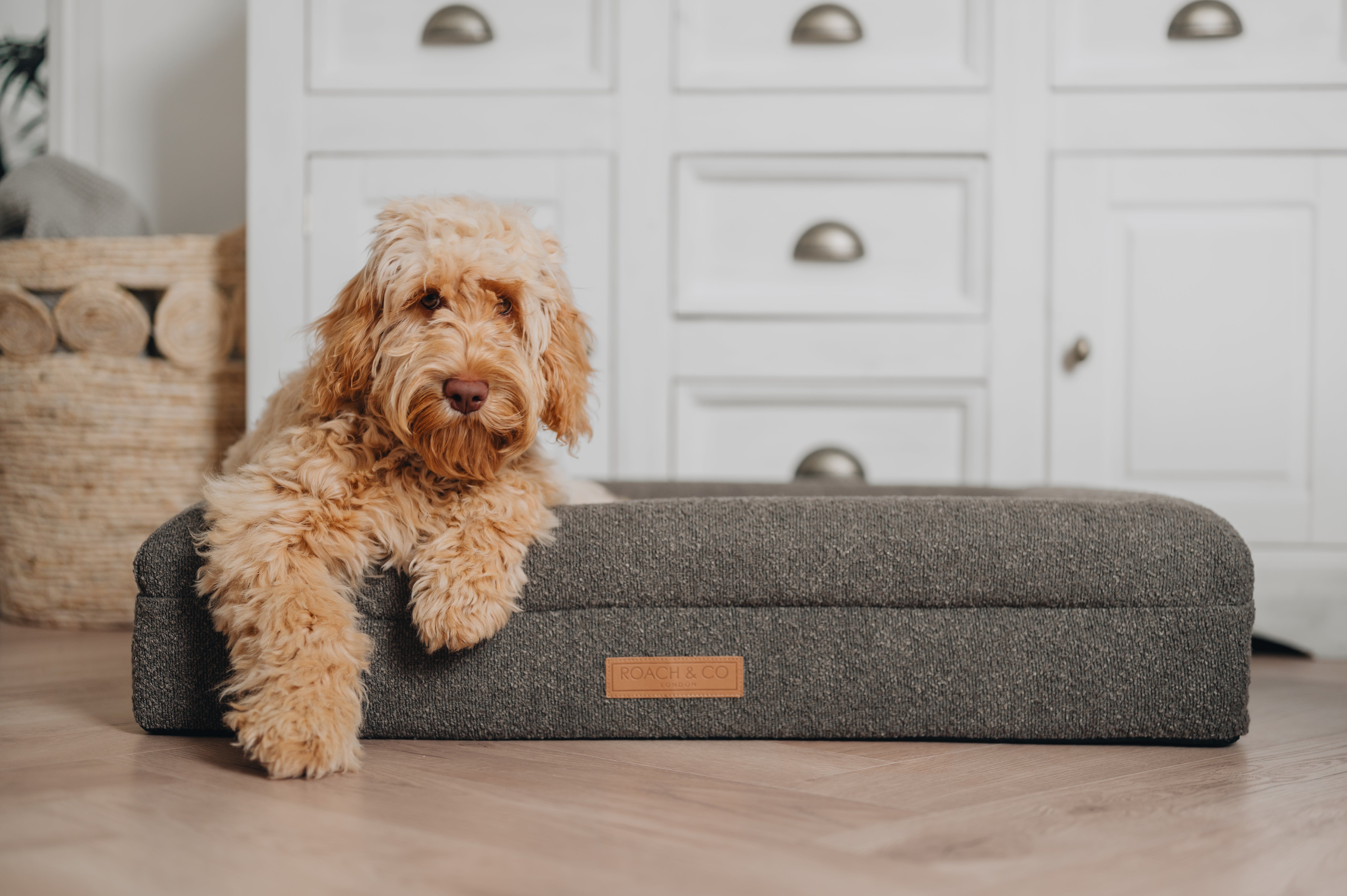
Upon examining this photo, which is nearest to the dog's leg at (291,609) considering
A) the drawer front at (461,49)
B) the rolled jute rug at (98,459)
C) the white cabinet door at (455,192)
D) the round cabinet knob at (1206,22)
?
the white cabinet door at (455,192)

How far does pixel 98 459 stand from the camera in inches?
93.5

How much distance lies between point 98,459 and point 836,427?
158 cm

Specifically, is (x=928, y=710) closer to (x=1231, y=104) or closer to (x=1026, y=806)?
(x=1026, y=806)

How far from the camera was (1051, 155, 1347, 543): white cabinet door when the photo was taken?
2260 mm

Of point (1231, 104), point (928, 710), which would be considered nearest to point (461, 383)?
point (928, 710)

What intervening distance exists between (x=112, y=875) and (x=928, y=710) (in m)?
0.97

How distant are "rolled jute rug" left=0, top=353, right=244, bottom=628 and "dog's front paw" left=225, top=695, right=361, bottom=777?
49.3 inches

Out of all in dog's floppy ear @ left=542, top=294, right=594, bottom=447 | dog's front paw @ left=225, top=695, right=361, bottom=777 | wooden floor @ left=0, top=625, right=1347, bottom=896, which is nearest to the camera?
wooden floor @ left=0, top=625, right=1347, bottom=896

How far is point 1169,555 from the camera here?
1.47 metres

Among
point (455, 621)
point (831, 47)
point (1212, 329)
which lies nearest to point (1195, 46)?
point (1212, 329)

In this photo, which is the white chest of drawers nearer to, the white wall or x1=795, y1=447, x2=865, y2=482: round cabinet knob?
x1=795, y1=447, x2=865, y2=482: round cabinet knob

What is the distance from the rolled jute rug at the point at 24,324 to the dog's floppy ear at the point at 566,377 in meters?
1.52

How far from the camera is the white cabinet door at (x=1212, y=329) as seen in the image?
7.41 ft

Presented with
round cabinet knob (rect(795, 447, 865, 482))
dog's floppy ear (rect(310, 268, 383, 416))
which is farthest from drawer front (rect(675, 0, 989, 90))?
dog's floppy ear (rect(310, 268, 383, 416))
